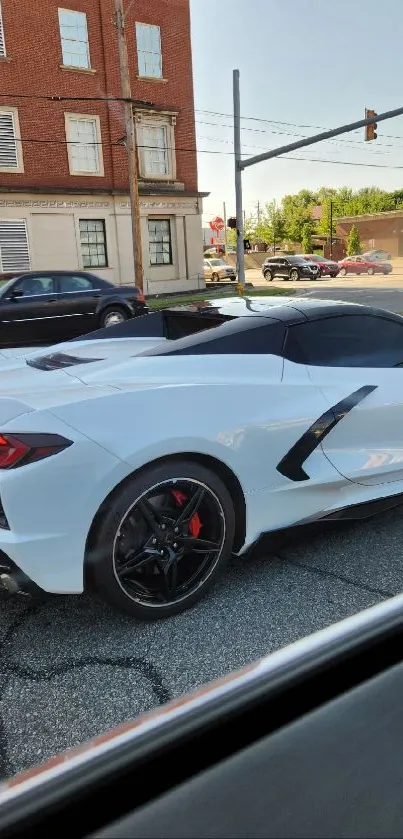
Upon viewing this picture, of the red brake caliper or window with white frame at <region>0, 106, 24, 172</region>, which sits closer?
the red brake caliper

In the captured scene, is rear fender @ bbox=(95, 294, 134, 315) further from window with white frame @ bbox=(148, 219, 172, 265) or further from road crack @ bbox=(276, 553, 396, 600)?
window with white frame @ bbox=(148, 219, 172, 265)

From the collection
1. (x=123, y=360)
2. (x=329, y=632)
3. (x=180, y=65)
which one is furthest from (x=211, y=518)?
(x=180, y=65)

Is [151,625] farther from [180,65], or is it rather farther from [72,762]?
[180,65]

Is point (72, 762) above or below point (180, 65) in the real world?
below

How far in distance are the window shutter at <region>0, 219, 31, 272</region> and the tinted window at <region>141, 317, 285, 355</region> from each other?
2170 cm

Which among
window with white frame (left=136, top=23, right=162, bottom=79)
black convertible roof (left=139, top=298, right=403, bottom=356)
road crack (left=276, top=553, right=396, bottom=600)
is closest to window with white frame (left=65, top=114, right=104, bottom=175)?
window with white frame (left=136, top=23, right=162, bottom=79)

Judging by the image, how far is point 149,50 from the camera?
2464cm

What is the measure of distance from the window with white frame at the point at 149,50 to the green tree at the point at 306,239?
5406 centimetres

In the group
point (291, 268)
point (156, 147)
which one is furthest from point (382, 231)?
point (156, 147)

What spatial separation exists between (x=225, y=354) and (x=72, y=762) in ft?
7.89

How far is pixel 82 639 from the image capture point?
8.85 feet

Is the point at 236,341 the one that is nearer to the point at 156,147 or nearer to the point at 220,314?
the point at 220,314

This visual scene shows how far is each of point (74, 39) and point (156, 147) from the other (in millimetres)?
4772

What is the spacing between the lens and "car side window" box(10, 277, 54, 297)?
1220cm
